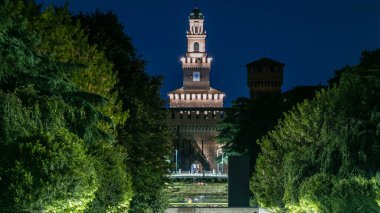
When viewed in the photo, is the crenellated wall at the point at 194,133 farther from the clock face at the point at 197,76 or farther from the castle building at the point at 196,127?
the clock face at the point at 197,76

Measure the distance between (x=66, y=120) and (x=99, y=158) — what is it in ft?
16.6

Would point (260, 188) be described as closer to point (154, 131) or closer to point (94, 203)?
point (154, 131)

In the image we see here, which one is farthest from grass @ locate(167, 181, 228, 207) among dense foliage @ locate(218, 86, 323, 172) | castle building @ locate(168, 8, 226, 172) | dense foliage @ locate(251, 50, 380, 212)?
dense foliage @ locate(251, 50, 380, 212)

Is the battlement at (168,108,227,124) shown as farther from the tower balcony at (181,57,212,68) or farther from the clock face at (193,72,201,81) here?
the tower balcony at (181,57,212,68)

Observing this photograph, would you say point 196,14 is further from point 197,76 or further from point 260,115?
point 260,115

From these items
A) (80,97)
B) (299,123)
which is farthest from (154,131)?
(80,97)

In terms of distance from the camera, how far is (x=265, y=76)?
290 feet

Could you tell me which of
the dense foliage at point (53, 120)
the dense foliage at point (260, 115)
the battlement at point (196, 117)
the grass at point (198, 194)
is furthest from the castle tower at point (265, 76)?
the dense foliage at point (53, 120)

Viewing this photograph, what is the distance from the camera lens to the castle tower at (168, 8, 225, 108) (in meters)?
93.6

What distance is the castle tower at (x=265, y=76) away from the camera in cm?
8781

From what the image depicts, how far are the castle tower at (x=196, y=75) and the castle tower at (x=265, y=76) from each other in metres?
6.50

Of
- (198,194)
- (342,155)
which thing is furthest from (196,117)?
(342,155)

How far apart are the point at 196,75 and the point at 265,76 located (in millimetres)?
11248

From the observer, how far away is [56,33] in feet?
62.5
